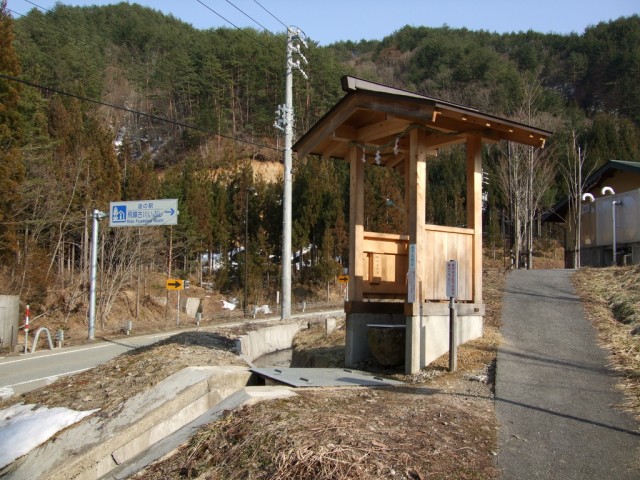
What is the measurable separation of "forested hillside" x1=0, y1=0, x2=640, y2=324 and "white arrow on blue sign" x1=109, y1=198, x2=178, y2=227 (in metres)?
3.57

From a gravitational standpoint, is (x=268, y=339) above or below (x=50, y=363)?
above

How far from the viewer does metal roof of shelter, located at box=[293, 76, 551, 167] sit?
8.19 metres

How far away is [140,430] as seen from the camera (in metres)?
5.95

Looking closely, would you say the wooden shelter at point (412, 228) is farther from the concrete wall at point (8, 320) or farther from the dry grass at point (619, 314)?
the concrete wall at point (8, 320)

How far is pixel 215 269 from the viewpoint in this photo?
1882 inches

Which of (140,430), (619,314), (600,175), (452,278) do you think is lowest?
(140,430)

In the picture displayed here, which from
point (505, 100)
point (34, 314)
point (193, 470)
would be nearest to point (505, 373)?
point (193, 470)

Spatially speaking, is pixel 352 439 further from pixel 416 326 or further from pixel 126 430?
pixel 416 326

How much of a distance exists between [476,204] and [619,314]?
125 inches

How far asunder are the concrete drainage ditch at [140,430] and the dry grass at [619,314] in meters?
3.95

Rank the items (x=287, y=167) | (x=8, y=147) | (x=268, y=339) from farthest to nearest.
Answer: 1. (x=8, y=147)
2. (x=287, y=167)
3. (x=268, y=339)

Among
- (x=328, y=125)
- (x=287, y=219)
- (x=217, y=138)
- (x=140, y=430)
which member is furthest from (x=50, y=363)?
(x=217, y=138)

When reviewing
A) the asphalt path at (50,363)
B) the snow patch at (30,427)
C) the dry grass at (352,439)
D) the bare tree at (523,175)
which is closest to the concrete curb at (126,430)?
the snow patch at (30,427)

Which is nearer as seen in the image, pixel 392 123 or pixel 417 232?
pixel 417 232
